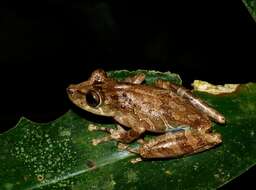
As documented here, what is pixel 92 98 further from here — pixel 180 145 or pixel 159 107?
pixel 180 145

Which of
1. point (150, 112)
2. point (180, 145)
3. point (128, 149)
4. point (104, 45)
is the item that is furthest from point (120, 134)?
point (104, 45)

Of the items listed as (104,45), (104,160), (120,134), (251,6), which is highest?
(251,6)

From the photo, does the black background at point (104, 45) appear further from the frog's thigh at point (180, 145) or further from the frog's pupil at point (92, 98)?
the frog's thigh at point (180, 145)

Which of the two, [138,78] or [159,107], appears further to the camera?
[138,78]

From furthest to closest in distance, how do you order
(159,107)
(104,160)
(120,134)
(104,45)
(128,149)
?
1. (104,45)
2. (159,107)
3. (120,134)
4. (128,149)
5. (104,160)

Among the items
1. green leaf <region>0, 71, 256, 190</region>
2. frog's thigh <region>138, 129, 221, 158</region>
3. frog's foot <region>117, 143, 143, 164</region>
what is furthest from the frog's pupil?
frog's thigh <region>138, 129, 221, 158</region>

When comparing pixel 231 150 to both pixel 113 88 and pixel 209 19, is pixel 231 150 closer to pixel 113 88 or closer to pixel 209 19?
pixel 113 88

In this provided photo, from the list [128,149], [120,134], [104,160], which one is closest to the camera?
[104,160]
